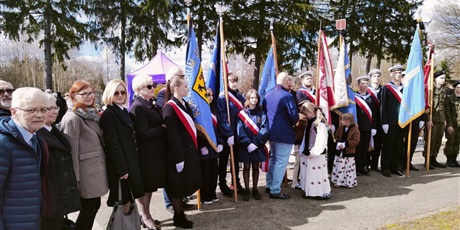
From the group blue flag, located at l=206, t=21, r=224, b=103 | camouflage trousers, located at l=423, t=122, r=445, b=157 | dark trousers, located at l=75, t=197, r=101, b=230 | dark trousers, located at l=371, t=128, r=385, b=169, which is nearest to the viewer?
dark trousers, located at l=75, t=197, r=101, b=230

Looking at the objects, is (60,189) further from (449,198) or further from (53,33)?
(53,33)

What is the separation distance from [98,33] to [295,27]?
10.2 m

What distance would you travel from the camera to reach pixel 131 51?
17.5 meters

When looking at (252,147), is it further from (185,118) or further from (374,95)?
(374,95)

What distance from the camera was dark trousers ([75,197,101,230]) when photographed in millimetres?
3274

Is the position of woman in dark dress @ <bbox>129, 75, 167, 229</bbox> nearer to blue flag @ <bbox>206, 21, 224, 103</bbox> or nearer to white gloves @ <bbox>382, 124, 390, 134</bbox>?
blue flag @ <bbox>206, 21, 224, 103</bbox>

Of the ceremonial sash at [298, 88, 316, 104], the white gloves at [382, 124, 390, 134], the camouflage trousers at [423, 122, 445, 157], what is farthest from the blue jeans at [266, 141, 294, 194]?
the camouflage trousers at [423, 122, 445, 157]

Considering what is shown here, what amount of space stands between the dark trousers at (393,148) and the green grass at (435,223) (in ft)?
8.76

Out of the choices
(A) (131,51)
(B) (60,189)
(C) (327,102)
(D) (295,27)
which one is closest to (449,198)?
(C) (327,102)

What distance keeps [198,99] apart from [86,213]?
214cm

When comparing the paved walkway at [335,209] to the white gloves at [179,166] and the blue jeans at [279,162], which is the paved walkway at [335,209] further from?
the white gloves at [179,166]

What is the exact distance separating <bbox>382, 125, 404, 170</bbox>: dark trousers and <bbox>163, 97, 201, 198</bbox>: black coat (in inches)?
190

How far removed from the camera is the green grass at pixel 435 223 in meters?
4.10

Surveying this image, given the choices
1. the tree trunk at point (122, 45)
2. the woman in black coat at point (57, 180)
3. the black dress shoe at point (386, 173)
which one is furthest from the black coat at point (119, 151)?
the tree trunk at point (122, 45)
